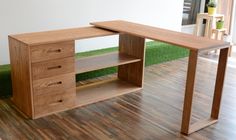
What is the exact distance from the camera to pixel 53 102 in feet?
9.67

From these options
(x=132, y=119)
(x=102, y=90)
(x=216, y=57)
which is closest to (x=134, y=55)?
(x=102, y=90)

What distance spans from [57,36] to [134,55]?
A: 1.06 meters

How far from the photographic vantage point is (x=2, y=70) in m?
3.29

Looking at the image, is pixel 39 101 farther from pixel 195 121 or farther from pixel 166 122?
pixel 195 121

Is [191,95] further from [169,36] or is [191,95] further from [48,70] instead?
[48,70]

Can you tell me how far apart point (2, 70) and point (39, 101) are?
2.42ft

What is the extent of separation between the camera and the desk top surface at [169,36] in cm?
256

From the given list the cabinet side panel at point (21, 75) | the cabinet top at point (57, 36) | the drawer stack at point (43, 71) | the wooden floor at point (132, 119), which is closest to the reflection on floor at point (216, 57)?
the wooden floor at point (132, 119)

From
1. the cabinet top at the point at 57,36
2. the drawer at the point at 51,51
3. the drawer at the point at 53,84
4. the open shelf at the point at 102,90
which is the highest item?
the cabinet top at the point at 57,36

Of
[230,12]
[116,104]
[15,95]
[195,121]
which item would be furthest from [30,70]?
[230,12]

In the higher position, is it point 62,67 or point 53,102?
point 62,67

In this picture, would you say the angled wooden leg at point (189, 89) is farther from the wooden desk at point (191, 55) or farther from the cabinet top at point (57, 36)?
the cabinet top at point (57, 36)

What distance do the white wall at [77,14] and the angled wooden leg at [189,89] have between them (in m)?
1.99

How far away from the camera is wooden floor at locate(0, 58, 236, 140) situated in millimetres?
2637
